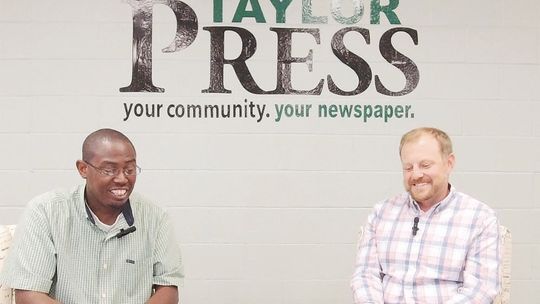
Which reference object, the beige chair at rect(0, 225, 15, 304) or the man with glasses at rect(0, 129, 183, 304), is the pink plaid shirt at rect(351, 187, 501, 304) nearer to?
the man with glasses at rect(0, 129, 183, 304)

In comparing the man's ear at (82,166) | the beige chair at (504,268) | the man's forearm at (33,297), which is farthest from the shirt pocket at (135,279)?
the beige chair at (504,268)

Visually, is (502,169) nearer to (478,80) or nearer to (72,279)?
(478,80)

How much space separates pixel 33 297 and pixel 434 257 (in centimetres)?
147

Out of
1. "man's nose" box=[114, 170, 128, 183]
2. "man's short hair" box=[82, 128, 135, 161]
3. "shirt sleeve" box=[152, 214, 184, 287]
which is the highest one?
"man's short hair" box=[82, 128, 135, 161]

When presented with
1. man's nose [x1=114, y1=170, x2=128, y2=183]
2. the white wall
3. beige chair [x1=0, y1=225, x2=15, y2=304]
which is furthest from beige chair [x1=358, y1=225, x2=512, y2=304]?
beige chair [x1=0, y1=225, x2=15, y2=304]

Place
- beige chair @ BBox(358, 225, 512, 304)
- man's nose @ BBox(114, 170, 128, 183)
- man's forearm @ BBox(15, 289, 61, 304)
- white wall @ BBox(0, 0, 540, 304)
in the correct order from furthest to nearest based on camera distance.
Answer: white wall @ BBox(0, 0, 540, 304) → beige chair @ BBox(358, 225, 512, 304) → man's nose @ BBox(114, 170, 128, 183) → man's forearm @ BBox(15, 289, 61, 304)

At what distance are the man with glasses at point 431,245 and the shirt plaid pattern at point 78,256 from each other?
32.8 inches

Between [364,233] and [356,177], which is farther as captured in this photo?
[356,177]

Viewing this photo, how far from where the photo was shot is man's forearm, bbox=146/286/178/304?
2787mm

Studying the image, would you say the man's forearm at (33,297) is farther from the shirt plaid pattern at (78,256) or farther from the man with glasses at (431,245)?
the man with glasses at (431,245)

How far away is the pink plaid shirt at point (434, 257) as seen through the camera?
106 inches

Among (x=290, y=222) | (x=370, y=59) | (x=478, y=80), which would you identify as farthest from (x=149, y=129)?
(x=478, y=80)

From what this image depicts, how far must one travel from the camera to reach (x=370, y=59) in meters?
4.04

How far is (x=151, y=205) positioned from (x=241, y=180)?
1184 mm
